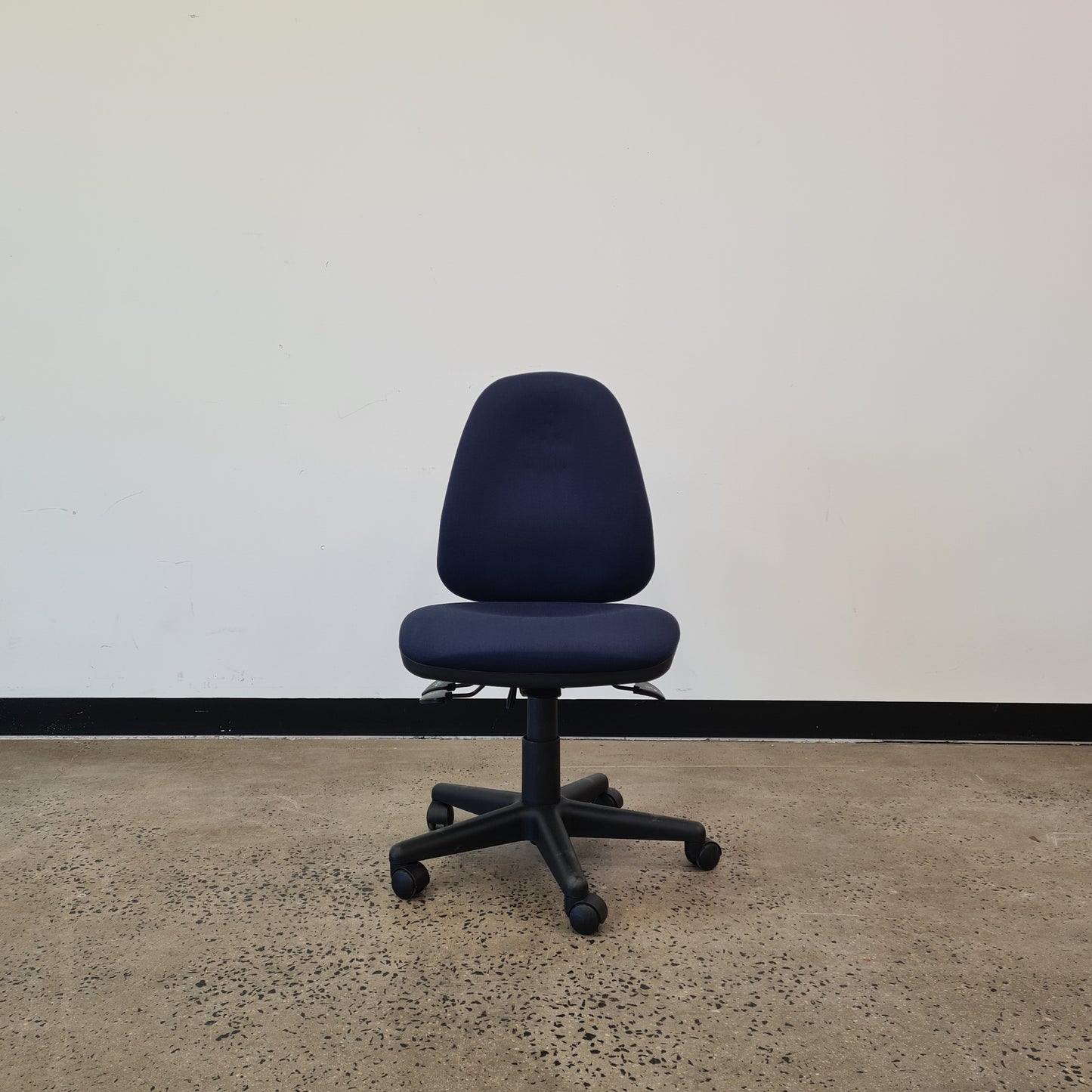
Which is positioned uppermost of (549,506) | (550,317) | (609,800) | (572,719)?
(550,317)

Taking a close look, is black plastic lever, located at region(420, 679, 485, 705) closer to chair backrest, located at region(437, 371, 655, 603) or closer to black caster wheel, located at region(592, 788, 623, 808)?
chair backrest, located at region(437, 371, 655, 603)

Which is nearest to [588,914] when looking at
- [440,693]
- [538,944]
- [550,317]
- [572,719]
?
[538,944]

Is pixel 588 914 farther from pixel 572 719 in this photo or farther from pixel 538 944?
pixel 572 719

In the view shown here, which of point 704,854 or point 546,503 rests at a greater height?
point 546,503

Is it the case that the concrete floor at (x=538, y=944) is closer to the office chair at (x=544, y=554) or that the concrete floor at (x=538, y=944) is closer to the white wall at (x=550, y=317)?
the office chair at (x=544, y=554)

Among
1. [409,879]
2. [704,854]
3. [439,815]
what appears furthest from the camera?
[439,815]

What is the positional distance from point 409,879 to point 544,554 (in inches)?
27.2

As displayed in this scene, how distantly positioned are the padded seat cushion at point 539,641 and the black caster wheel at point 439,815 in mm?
456

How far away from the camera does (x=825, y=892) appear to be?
1413mm

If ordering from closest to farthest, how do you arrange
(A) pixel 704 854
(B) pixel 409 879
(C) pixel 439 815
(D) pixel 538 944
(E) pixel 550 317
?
(D) pixel 538 944, (B) pixel 409 879, (A) pixel 704 854, (C) pixel 439 815, (E) pixel 550 317

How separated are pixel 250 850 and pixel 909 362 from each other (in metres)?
2.18

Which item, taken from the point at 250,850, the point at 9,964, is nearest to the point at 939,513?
the point at 250,850

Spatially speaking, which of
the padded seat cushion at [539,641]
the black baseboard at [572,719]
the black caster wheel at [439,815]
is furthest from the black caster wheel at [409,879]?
the black baseboard at [572,719]

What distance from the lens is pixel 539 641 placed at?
4.11 feet
